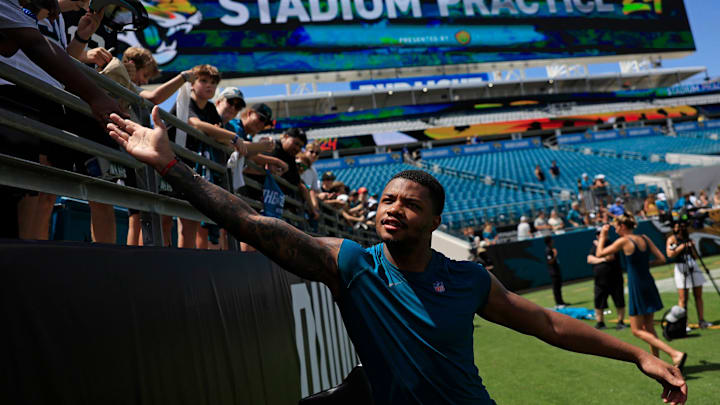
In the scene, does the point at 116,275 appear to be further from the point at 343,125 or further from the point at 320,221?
the point at 343,125

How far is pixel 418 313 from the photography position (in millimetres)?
2156

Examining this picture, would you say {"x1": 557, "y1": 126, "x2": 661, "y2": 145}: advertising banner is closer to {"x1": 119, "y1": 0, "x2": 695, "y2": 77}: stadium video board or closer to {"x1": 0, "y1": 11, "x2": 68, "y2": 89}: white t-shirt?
{"x1": 119, "y1": 0, "x2": 695, "y2": 77}: stadium video board

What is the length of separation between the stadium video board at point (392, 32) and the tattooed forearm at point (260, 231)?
33.1 m

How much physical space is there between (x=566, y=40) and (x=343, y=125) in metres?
18.2

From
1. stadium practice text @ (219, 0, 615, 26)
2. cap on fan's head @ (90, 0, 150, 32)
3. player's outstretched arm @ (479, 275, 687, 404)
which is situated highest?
stadium practice text @ (219, 0, 615, 26)

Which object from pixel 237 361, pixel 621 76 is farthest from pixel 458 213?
pixel 621 76

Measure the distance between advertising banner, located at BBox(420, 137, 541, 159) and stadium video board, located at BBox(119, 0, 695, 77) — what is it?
19.9 feet

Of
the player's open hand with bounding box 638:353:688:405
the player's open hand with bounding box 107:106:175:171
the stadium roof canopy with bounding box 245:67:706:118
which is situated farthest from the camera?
the stadium roof canopy with bounding box 245:67:706:118

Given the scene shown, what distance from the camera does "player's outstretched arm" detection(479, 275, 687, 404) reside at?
238 cm

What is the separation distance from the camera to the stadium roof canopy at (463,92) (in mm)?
44844

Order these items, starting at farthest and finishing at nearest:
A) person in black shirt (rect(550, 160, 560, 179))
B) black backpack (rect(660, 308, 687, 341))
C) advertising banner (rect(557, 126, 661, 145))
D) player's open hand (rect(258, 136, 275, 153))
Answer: advertising banner (rect(557, 126, 661, 145)) < person in black shirt (rect(550, 160, 560, 179)) < black backpack (rect(660, 308, 687, 341)) < player's open hand (rect(258, 136, 275, 153))

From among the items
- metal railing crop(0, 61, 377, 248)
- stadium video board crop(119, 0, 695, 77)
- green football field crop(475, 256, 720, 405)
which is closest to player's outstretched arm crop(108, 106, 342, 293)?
metal railing crop(0, 61, 377, 248)

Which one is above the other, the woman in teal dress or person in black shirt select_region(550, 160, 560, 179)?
person in black shirt select_region(550, 160, 560, 179)

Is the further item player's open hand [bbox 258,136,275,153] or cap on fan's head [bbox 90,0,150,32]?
player's open hand [bbox 258,136,275,153]
